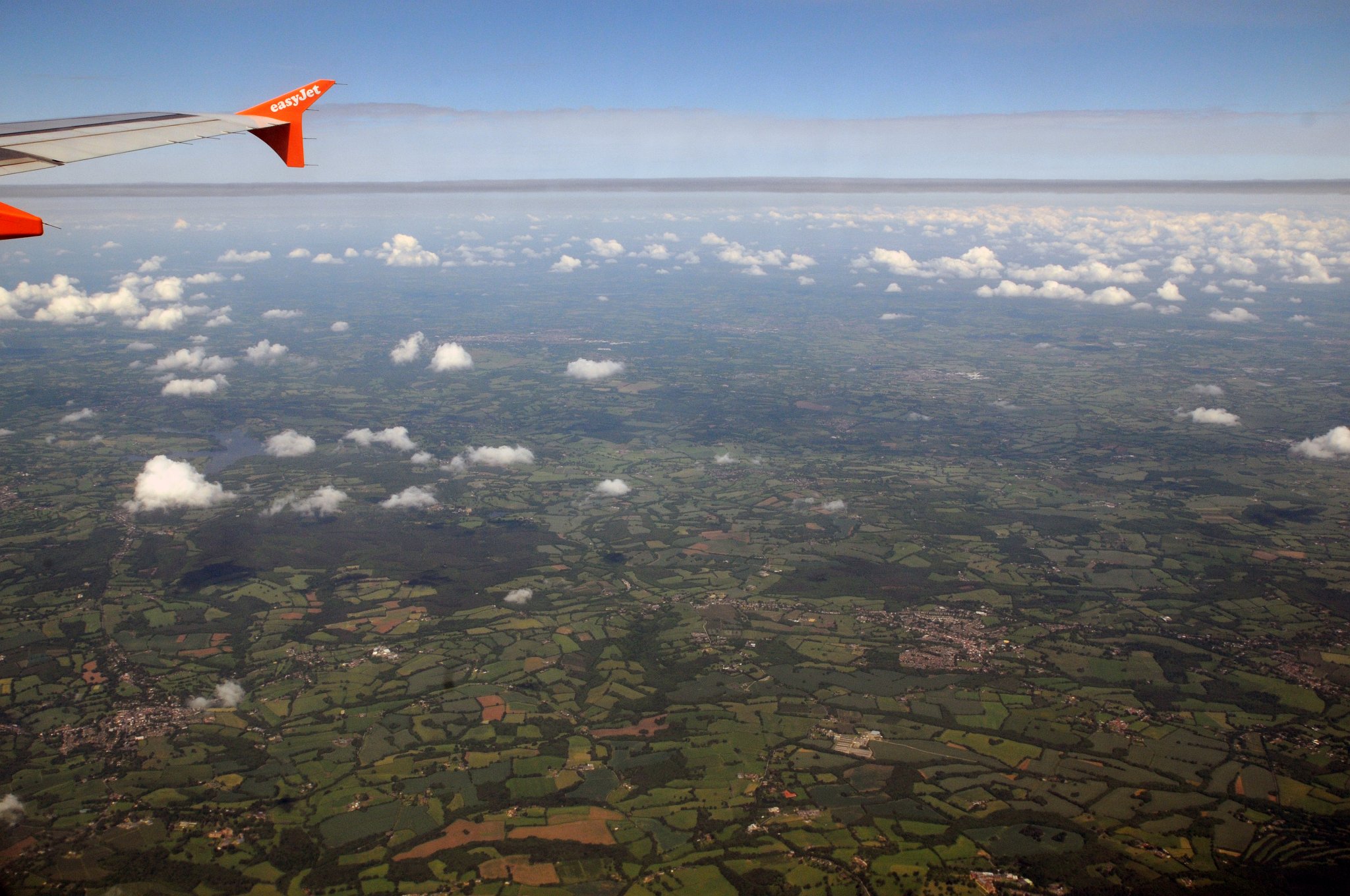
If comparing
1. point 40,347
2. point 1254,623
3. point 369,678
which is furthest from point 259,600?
point 40,347

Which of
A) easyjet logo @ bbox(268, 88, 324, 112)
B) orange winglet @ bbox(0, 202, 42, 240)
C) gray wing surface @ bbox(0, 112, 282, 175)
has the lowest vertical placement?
orange winglet @ bbox(0, 202, 42, 240)

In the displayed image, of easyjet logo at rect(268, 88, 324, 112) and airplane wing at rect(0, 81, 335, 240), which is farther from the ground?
easyjet logo at rect(268, 88, 324, 112)

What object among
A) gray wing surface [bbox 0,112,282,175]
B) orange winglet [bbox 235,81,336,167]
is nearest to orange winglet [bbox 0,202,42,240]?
gray wing surface [bbox 0,112,282,175]

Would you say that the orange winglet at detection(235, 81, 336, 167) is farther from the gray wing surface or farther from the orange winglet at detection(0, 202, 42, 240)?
the orange winglet at detection(0, 202, 42, 240)

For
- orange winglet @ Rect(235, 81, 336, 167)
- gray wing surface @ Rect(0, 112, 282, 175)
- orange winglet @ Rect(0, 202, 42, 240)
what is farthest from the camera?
orange winglet @ Rect(235, 81, 336, 167)

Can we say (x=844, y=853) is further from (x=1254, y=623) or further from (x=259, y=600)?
(x=259, y=600)

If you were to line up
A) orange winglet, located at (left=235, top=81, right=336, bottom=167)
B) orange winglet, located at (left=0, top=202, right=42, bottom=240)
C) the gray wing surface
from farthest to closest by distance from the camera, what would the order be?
orange winglet, located at (left=235, top=81, right=336, bottom=167), the gray wing surface, orange winglet, located at (left=0, top=202, right=42, bottom=240)

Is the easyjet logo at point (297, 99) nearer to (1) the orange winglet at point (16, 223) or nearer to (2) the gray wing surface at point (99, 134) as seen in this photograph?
(2) the gray wing surface at point (99, 134)

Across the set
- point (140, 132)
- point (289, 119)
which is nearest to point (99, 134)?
point (140, 132)
